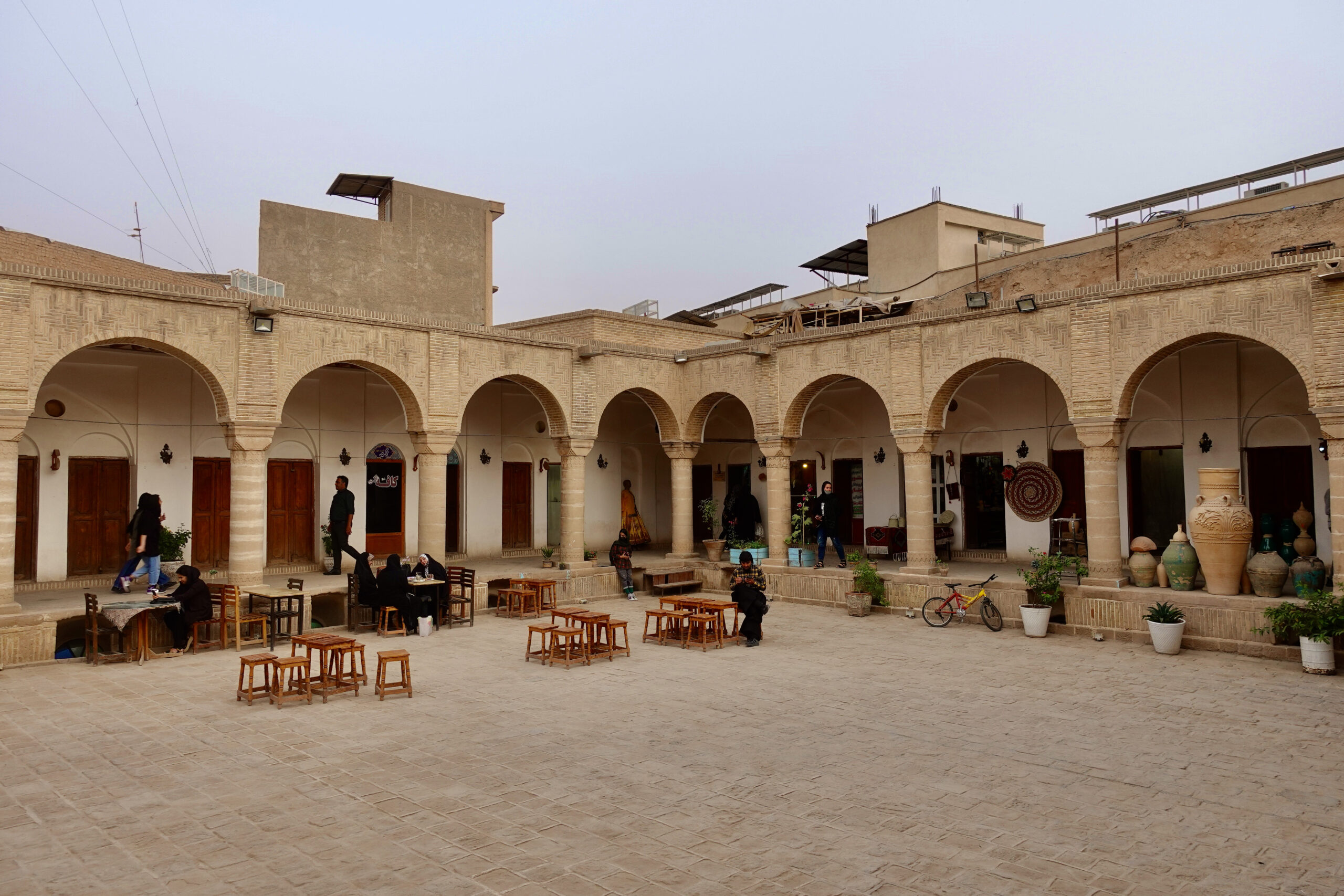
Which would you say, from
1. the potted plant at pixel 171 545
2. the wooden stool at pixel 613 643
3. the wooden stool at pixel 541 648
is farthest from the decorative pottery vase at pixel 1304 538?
the potted plant at pixel 171 545

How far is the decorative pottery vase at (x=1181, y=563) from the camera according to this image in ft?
39.8

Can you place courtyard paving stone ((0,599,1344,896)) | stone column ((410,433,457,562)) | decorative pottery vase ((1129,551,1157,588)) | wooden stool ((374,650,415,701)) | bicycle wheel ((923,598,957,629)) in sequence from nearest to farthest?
courtyard paving stone ((0,599,1344,896)), wooden stool ((374,650,415,701)), decorative pottery vase ((1129,551,1157,588)), bicycle wheel ((923,598,957,629)), stone column ((410,433,457,562))

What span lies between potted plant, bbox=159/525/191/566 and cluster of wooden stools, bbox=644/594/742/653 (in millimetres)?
7679

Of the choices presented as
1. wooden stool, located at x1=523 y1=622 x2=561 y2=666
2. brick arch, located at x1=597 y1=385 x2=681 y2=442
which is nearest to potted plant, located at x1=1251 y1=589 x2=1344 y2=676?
wooden stool, located at x1=523 y1=622 x2=561 y2=666

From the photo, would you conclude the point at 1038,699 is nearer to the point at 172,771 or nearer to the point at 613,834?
the point at 613,834

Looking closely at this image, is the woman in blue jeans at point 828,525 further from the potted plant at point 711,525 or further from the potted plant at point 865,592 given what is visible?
the potted plant at point 711,525

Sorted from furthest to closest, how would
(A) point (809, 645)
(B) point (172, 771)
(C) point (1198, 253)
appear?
(C) point (1198, 253) < (A) point (809, 645) < (B) point (172, 771)

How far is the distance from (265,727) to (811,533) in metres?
13.4

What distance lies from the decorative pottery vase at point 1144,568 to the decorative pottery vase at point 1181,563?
306 mm

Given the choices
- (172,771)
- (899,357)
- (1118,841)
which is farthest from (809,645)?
(172,771)

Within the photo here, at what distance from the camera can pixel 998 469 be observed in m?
17.4

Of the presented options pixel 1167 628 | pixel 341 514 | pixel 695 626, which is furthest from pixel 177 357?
pixel 1167 628

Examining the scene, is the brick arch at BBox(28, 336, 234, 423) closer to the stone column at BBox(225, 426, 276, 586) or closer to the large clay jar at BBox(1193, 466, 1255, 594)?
the stone column at BBox(225, 426, 276, 586)

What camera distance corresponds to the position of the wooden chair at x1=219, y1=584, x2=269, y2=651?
12.0 meters
